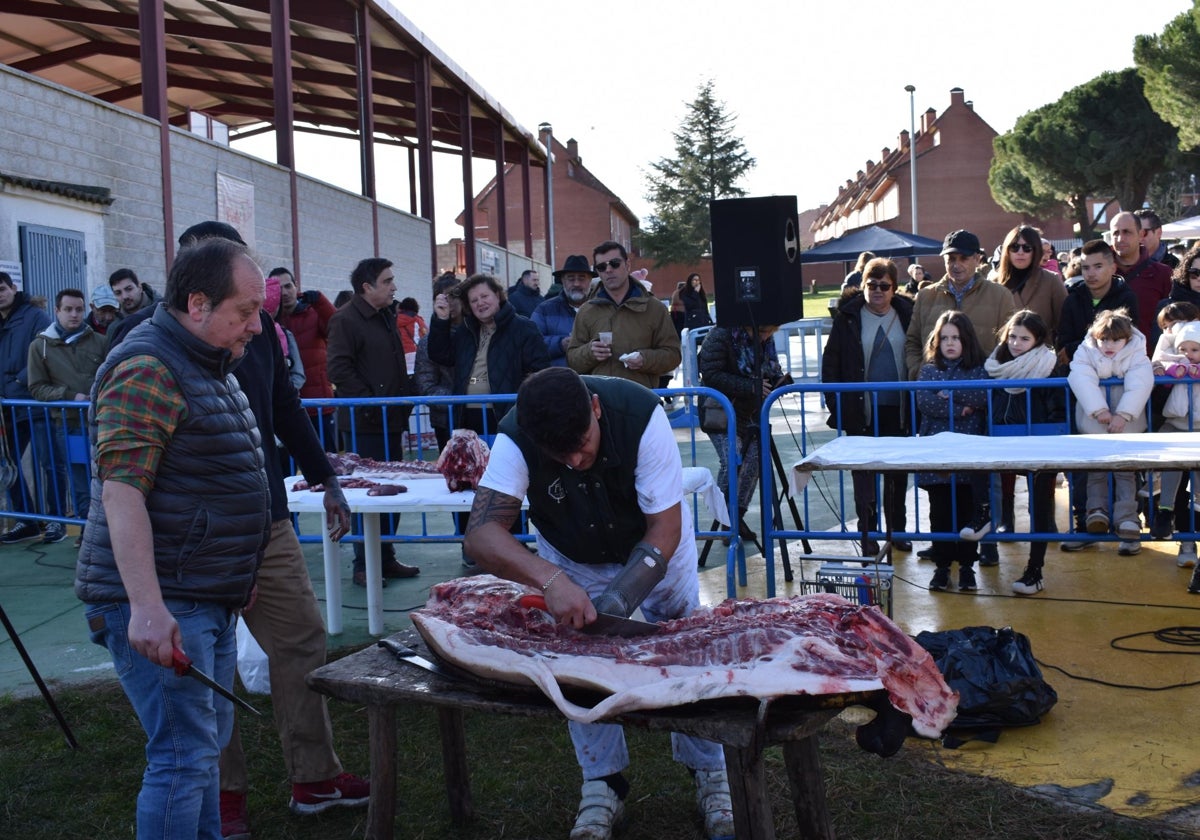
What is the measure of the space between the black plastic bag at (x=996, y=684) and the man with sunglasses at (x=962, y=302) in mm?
3295

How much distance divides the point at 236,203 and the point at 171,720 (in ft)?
41.4

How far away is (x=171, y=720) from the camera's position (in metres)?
3.08

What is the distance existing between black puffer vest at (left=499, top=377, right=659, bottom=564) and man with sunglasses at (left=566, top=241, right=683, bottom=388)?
13.0ft

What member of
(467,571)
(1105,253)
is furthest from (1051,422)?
(467,571)

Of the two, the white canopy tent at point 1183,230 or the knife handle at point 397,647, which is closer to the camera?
the knife handle at point 397,647


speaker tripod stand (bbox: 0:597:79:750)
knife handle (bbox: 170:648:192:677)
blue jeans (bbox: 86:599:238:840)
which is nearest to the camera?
knife handle (bbox: 170:648:192:677)

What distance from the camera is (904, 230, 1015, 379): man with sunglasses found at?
7812 mm

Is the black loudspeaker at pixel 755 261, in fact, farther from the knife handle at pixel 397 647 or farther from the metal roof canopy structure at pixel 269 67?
the metal roof canopy structure at pixel 269 67

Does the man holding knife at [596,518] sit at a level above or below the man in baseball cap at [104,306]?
below

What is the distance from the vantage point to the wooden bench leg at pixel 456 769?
13.2 feet

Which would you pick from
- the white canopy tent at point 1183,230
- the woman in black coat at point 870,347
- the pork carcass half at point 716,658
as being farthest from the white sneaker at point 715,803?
the white canopy tent at point 1183,230

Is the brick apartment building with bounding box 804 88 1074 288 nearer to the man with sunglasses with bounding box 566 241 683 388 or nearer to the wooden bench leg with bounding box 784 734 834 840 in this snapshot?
the man with sunglasses with bounding box 566 241 683 388

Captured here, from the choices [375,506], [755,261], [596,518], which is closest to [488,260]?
[755,261]

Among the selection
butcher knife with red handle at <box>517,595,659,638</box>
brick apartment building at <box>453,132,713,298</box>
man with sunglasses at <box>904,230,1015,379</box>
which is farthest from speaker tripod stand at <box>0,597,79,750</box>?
brick apartment building at <box>453,132,713,298</box>
